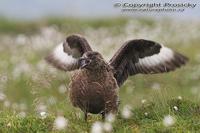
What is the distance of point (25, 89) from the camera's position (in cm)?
1318

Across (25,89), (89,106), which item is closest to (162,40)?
(25,89)

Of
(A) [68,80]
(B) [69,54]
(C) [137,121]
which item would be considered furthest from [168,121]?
(A) [68,80]

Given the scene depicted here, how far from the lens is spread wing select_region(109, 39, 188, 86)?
9125mm

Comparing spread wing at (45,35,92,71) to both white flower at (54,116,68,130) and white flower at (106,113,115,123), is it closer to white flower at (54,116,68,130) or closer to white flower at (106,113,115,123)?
white flower at (106,113,115,123)

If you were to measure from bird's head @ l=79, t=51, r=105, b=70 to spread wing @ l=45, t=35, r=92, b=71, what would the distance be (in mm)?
821

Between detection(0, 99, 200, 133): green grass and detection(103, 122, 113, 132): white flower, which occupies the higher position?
detection(0, 99, 200, 133): green grass

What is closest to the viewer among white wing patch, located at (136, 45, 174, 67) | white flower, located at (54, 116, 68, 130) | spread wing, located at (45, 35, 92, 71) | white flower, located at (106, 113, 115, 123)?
white flower, located at (54, 116, 68, 130)

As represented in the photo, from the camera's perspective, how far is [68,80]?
12930 millimetres

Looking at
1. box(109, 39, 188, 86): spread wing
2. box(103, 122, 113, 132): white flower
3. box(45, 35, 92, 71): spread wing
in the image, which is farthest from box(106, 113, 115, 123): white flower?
box(45, 35, 92, 71): spread wing

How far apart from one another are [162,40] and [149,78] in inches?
134

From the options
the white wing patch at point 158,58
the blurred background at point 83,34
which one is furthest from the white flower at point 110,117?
the white wing patch at point 158,58

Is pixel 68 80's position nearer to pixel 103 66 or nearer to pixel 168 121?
pixel 103 66

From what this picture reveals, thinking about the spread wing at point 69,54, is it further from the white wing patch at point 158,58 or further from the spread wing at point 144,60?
the white wing patch at point 158,58

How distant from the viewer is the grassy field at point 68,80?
791 cm
